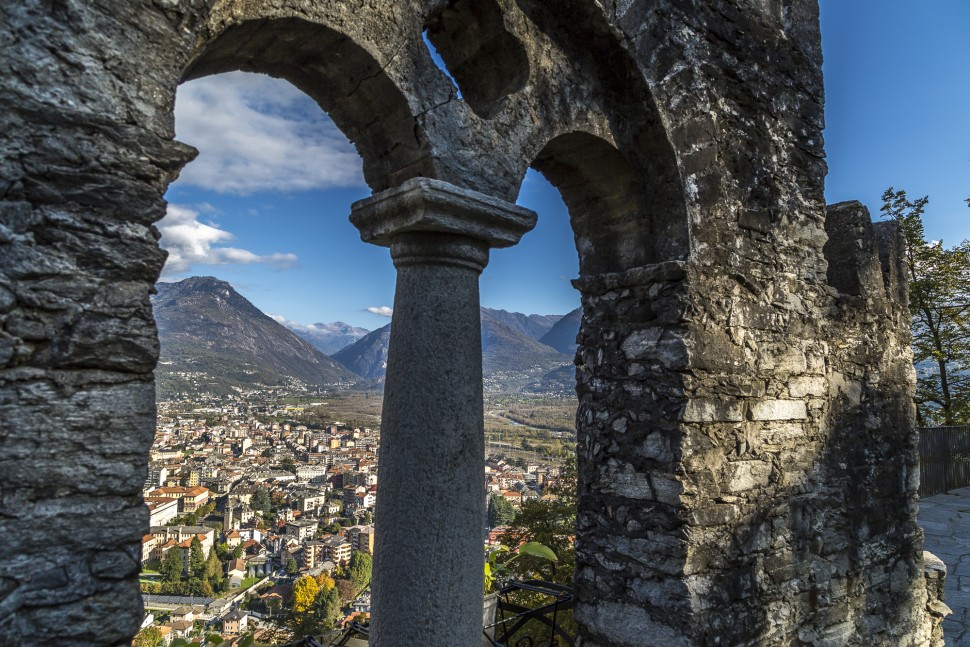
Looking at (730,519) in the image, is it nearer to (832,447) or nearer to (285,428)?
(832,447)

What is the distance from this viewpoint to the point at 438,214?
2.23 metres

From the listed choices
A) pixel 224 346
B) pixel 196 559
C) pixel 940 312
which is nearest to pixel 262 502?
pixel 196 559

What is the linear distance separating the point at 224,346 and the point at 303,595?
2616cm

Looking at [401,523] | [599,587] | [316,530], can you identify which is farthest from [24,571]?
[316,530]

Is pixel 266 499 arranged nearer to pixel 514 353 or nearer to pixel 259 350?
pixel 514 353

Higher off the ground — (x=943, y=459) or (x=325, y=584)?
(x=943, y=459)

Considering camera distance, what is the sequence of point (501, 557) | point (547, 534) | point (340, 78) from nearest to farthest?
point (340, 78)
point (501, 557)
point (547, 534)

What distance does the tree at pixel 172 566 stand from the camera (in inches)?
250

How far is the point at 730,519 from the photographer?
3.21 meters

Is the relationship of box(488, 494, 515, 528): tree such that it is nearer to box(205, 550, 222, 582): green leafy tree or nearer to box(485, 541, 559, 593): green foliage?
box(485, 541, 559, 593): green foliage

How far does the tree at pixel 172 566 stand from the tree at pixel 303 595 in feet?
10.0

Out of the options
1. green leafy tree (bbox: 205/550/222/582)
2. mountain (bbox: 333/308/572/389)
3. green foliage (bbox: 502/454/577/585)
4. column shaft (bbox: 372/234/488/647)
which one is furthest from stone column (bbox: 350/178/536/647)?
mountain (bbox: 333/308/572/389)

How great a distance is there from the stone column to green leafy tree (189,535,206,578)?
226 inches

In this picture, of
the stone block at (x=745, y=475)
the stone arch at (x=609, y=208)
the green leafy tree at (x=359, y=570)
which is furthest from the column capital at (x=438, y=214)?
the green leafy tree at (x=359, y=570)
